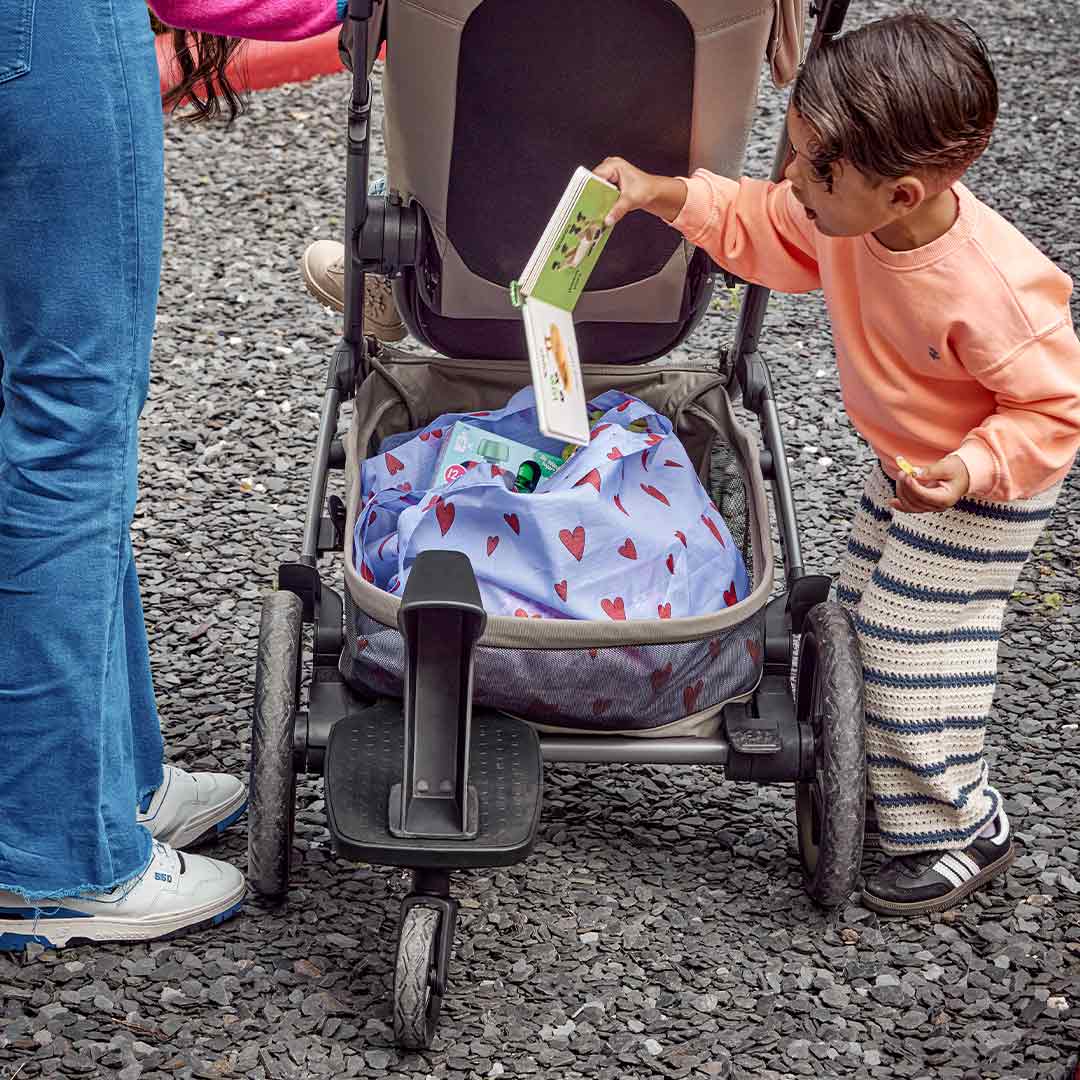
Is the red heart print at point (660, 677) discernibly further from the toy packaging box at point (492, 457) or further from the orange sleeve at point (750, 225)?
the orange sleeve at point (750, 225)

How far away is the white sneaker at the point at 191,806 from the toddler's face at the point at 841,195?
3.83 feet

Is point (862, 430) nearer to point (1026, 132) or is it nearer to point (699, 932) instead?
point (699, 932)

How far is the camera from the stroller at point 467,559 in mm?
1799

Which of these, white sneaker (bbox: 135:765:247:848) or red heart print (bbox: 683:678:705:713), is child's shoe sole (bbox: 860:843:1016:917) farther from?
white sneaker (bbox: 135:765:247:848)

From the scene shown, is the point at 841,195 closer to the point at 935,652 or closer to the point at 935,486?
the point at 935,486

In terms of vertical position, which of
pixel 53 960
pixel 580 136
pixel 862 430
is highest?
pixel 580 136

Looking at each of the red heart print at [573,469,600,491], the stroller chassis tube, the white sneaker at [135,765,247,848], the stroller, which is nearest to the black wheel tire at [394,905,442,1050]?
the stroller

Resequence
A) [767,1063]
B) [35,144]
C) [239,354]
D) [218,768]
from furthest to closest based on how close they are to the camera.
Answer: [239,354] → [218,768] → [767,1063] → [35,144]

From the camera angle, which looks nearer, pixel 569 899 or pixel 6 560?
pixel 6 560

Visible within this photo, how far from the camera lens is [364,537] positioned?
2119mm

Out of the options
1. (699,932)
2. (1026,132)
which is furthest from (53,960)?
(1026,132)

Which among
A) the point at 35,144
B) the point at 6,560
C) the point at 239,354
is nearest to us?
the point at 35,144

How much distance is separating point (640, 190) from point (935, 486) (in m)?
0.59

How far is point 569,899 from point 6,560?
35.8 inches
